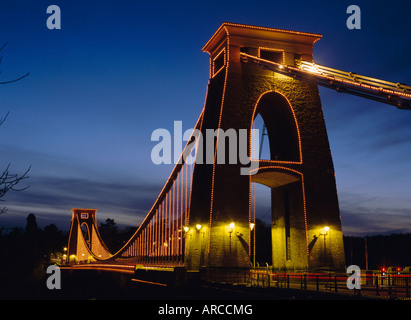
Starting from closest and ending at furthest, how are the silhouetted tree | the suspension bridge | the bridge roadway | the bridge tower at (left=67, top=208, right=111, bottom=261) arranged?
the bridge roadway
the suspension bridge
the bridge tower at (left=67, top=208, right=111, bottom=261)
the silhouetted tree

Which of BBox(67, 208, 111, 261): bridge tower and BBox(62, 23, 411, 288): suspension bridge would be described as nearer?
BBox(62, 23, 411, 288): suspension bridge

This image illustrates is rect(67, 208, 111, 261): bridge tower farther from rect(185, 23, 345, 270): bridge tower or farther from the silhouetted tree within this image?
rect(185, 23, 345, 270): bridge tower

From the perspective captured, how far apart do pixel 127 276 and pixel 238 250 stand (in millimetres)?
16661

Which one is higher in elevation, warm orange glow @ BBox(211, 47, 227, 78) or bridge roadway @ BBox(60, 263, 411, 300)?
warm orange glow @ BBox(211, 47, 227, 78)

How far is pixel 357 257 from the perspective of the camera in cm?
7612

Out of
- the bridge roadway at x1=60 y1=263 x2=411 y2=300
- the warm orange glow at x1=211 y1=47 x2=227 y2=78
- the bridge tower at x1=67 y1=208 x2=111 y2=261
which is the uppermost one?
the warm orange glow at x1=211 y1=47 x2=227 y2=78

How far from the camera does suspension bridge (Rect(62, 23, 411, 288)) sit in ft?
99.5

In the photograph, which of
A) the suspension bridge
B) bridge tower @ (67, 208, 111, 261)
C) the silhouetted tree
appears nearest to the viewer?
the suspension bridge

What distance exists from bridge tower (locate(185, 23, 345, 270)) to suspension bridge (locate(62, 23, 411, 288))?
62 mm

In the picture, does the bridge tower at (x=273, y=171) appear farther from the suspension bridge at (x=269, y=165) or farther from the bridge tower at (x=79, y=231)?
the bridge tower at (x=79, y=231)

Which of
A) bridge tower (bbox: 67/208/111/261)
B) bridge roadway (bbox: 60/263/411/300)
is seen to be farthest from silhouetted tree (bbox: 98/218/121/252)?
bridge roadway (bbox: 60/263/411/300)

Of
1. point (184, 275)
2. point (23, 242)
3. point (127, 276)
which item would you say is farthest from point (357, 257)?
point (23, 242)

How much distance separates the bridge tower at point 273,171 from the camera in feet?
99.6
